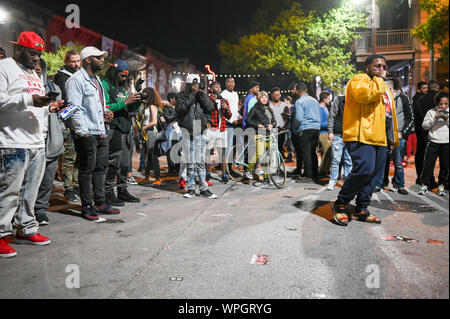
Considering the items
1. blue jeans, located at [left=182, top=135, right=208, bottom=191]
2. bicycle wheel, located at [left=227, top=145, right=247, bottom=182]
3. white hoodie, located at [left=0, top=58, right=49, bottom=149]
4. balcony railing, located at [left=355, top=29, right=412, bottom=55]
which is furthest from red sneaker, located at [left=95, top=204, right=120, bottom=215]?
balcony railing, located at [left=355, top=29, right=412, bottom=55]

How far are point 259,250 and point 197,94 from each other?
12.1 feet

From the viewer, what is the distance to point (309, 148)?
854cm

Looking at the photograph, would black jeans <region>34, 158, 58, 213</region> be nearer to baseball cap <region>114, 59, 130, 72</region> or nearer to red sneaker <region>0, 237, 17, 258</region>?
red sneaker <region>0, 237, 17, 258</region>

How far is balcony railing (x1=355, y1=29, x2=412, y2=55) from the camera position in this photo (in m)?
23.9

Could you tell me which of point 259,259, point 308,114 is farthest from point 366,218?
point 308,114

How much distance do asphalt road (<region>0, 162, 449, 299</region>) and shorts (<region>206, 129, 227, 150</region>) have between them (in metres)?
2.19

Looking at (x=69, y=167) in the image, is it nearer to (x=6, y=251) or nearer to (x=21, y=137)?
(x=21, y=137)

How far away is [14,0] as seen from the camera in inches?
898

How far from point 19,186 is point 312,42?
946 inches

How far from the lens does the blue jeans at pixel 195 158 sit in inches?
262

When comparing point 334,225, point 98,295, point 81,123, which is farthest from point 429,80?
point 81,123

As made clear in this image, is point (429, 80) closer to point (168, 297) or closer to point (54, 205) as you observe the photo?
point (168, 297)

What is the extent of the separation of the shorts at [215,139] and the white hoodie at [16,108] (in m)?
4.22

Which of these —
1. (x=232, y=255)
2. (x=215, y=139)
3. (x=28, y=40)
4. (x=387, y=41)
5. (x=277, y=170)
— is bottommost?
(x=232, y=255)
